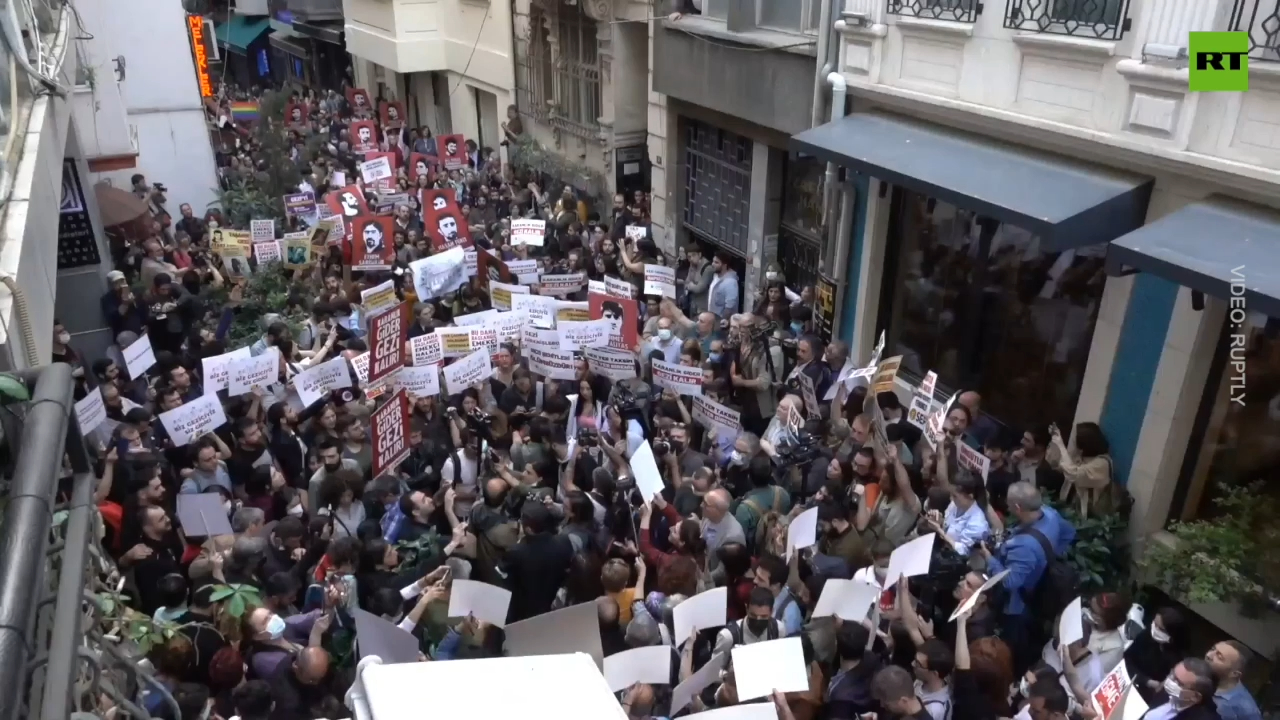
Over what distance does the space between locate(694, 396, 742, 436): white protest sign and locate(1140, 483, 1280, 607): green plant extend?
2.95 m

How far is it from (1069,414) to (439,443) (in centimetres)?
513

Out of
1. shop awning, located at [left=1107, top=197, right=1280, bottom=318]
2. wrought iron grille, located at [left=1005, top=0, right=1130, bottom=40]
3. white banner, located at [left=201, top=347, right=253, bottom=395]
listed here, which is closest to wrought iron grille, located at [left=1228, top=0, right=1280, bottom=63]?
wrought iron grille, located at [left=1005, top=0, right=1130, bottom=40]

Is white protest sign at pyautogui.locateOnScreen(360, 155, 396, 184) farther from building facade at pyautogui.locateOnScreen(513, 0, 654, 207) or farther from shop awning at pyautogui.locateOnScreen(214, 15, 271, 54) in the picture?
shop awning at pyautogui.locateOnScreen(214, 15, 271, 54)

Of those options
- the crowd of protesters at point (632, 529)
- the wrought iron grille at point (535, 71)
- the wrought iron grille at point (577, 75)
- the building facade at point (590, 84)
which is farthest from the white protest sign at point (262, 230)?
the wrought iron grille at point (535, 71)

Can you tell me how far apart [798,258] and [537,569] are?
7.47 metres

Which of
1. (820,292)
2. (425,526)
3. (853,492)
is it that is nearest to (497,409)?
(425,526)

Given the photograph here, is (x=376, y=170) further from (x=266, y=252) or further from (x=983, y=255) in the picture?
(x=983, y=255)

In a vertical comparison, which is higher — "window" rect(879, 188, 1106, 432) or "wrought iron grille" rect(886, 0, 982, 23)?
"wrought iron grille" rect(886, 0, 982, 23)

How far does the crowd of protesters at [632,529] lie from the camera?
4.52 meters

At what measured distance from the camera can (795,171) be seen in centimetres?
1155

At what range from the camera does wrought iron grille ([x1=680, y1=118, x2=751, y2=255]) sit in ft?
41.2

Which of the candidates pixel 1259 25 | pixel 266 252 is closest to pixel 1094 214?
pixel 1259 25

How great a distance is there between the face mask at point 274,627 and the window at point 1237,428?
565 cm

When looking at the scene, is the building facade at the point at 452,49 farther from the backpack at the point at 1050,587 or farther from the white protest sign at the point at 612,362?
the backpack at the point at 1050,587
